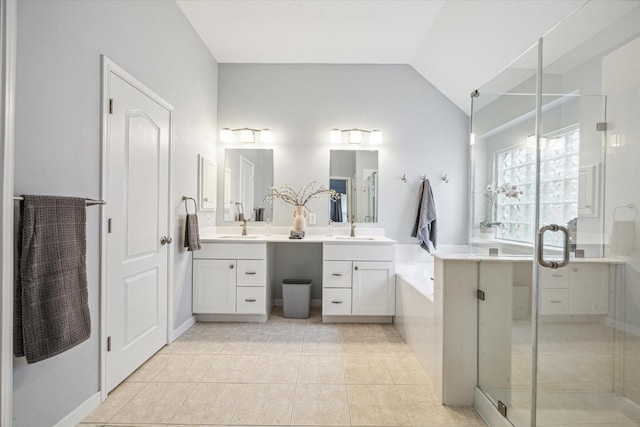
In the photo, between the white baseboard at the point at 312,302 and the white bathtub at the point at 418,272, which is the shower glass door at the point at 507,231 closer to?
the white bathtub at the point at 418,272

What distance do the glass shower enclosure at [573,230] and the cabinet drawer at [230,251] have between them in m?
2.01

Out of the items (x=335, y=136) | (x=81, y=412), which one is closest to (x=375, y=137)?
(x=335, y=136)

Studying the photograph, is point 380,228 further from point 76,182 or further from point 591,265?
point 76,182

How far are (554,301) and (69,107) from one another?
7.69 feet

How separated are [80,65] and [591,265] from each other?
2.45m

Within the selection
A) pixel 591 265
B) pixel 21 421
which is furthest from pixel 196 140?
pixel 591 265

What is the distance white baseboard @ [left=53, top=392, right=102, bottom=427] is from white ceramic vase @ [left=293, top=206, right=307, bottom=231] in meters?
2.09

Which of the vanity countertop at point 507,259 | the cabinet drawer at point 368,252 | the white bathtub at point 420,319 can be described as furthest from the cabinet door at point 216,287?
the vanity countertop at point 507,259

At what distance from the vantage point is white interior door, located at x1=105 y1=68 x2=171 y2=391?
1.80 metres

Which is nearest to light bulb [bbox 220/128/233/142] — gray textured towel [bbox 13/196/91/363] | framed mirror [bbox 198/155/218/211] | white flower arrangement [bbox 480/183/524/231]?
framed mirror [bbox 198/155/218/211]

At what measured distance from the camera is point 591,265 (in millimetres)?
1212

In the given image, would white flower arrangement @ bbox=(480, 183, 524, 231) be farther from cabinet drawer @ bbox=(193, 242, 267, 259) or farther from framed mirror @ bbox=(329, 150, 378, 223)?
cabinet drawer @ bbox=(193, 242, 267, 259)

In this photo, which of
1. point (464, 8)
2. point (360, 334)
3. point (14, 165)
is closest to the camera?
point (14, 165)

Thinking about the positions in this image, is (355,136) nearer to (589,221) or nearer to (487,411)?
(589,221)
